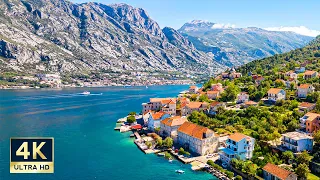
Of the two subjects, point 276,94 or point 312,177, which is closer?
point 312,177

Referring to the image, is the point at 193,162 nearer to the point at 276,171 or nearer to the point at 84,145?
the point at 276,171

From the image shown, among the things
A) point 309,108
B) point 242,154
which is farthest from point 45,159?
point 309,108

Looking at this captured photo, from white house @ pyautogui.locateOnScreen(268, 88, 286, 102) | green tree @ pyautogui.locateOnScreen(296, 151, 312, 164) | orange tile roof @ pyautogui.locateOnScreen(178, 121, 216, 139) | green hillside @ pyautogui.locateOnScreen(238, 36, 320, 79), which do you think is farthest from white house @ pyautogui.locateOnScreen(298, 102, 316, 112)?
green hillside @ pyautogui.locateOnScreen(238, 36, 320, 79)

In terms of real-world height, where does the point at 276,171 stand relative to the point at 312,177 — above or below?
above

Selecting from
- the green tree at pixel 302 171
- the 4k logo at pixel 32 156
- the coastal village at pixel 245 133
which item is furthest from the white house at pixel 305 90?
the 4k logo at pixel 32 156

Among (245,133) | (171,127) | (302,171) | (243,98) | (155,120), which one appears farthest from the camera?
(243,98)

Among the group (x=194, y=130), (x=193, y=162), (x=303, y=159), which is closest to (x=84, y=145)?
(x=194, y=130)

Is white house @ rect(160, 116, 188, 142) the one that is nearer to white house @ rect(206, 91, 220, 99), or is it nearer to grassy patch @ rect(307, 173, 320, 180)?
grassy patch @ rect(307, 173, 320, 180)
